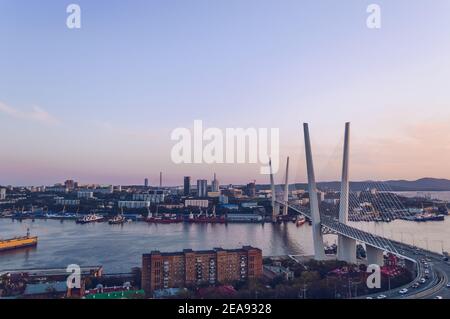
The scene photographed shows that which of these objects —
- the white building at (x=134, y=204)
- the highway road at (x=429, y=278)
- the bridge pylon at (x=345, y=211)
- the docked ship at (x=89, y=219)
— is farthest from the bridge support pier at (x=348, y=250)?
the white building at (x=134, y=204)

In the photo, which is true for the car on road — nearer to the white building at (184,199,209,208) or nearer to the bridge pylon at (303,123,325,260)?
the bridge pylon at (303,123,325,260)

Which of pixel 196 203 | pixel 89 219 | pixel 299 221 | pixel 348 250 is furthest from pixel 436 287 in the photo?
pixel 196 203

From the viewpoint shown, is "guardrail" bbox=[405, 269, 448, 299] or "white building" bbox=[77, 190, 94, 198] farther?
"white building" bbox=[77, 190, 94, 198]

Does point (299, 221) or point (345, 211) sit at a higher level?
point (345, 211)

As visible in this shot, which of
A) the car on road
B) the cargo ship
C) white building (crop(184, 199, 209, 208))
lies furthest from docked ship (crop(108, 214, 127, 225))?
the car on road

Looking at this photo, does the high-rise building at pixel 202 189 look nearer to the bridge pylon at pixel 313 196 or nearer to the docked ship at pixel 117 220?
the docked ship at pixel 117 220

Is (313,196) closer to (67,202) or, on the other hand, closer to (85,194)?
(67,202)
